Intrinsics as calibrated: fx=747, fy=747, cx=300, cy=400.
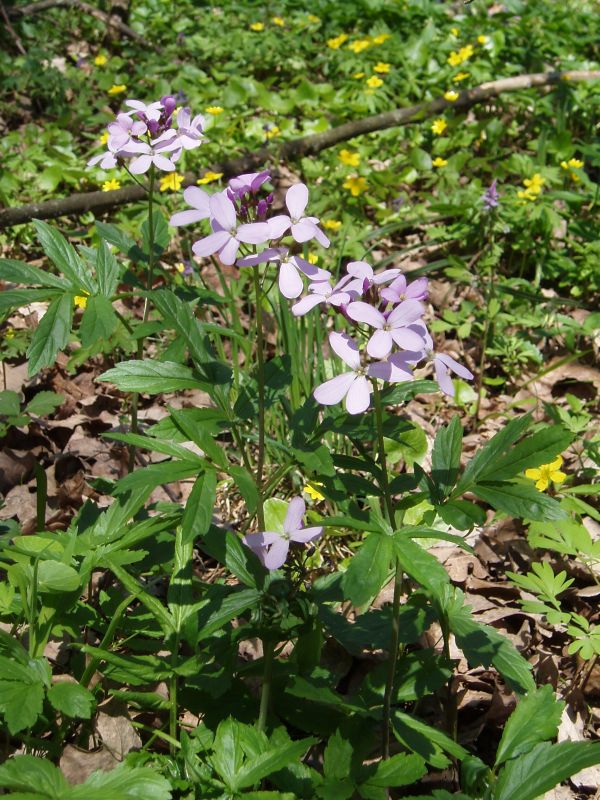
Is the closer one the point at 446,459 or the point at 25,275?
the point at 446,459

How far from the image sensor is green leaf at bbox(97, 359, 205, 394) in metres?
1.45

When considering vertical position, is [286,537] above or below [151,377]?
below

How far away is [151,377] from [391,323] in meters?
0.50

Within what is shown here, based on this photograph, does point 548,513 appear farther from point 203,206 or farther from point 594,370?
point 594,370

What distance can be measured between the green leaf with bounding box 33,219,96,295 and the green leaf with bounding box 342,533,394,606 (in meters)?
0.91

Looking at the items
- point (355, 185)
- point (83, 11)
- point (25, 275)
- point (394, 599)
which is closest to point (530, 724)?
point (394, 599)

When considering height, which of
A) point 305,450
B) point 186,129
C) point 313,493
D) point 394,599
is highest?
point 186,129

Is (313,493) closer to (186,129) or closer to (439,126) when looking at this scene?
(186,129)

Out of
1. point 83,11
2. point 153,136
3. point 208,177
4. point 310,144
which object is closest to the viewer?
point 153,136

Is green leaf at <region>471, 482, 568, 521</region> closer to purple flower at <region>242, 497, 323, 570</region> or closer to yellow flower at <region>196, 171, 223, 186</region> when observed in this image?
purple flower at <region>242, 497, 323, 570</region>

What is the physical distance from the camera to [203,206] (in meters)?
1.40

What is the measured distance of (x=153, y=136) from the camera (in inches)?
73.9

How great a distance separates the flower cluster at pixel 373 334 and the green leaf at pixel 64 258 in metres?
0.64

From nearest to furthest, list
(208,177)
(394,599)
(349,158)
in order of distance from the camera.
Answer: (394,599) < (208,177) < (349,158)
